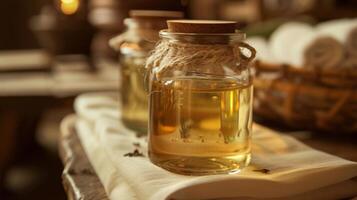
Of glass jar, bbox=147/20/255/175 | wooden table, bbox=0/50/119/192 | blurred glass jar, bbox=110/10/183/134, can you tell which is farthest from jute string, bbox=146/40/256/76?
wooden table, bbox=0/50/119/192

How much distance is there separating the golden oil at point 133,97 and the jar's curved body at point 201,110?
0.15m

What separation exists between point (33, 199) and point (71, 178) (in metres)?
1.16

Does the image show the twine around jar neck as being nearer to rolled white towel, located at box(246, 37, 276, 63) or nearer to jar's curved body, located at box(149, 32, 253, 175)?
jar's curved body, located at box(149, 32, 253, 175)

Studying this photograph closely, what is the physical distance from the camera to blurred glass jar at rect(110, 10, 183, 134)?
63 cm

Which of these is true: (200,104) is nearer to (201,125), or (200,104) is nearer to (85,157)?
(201,125)

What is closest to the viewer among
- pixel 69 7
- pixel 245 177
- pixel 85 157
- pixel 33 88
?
pixel 245 177

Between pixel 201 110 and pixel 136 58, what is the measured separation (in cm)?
20

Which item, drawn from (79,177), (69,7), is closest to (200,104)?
(79,177)

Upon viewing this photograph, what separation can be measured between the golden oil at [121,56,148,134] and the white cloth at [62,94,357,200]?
0.15 feet

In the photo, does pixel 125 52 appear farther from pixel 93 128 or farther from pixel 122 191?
pixel 122 191

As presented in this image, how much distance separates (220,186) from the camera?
0.42m

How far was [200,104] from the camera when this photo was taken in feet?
1.63

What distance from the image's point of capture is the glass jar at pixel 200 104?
1.59ft

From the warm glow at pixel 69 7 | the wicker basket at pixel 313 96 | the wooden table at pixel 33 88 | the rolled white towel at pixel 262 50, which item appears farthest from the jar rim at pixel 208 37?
the warm glow at pixel 69 7
